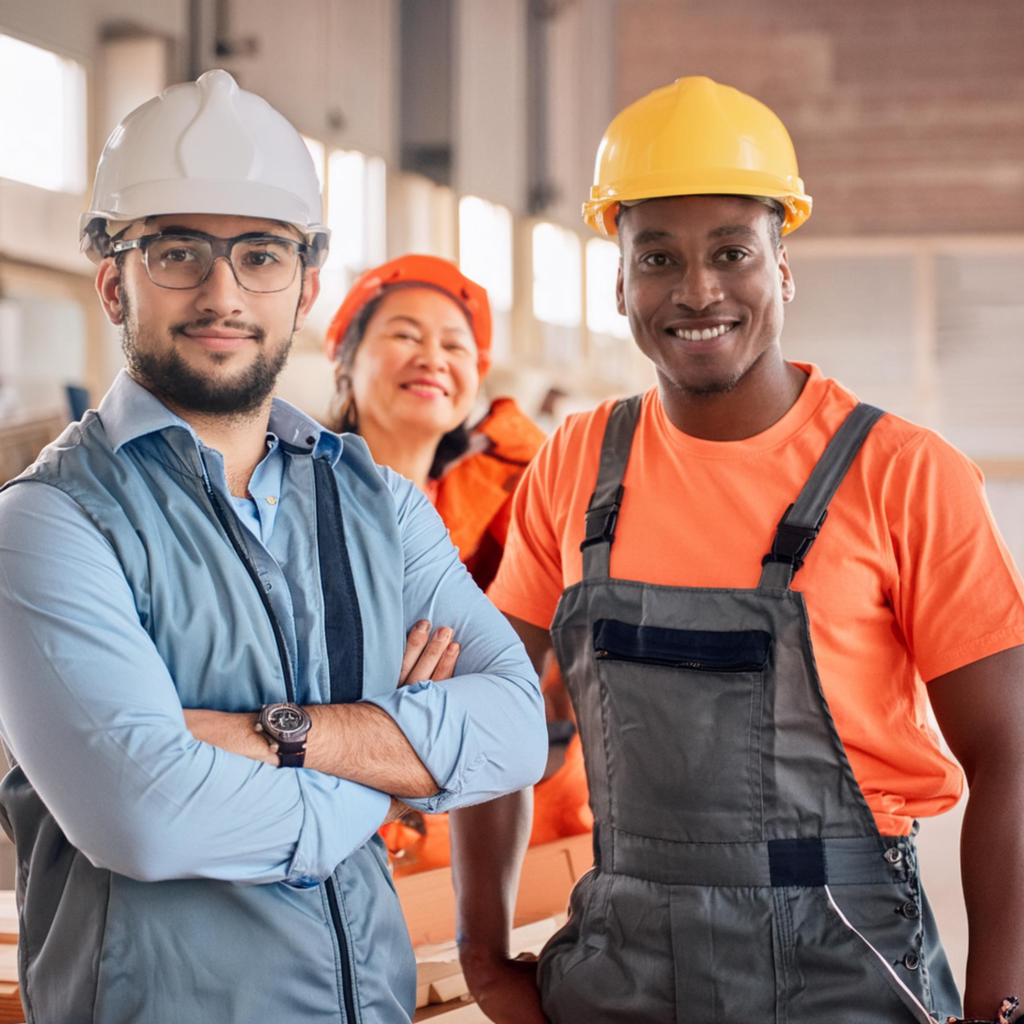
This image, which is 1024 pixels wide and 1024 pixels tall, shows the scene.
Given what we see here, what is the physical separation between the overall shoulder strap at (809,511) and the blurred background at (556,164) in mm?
2813

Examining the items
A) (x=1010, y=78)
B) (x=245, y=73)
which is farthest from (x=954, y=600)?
(x=1010, y=78)

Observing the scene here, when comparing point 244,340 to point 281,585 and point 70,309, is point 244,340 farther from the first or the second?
point 70,309

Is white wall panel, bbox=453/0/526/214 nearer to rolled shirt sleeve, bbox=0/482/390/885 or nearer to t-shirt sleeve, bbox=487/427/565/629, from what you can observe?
t-shirt sleeve, bbox=487/427/565/629

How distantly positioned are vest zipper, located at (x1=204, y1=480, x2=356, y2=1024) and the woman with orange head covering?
1.58m

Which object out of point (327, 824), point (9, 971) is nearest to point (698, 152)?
point (327, 824)

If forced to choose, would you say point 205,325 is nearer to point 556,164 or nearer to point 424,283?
point 424,283

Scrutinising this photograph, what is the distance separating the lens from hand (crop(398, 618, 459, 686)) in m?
1.79

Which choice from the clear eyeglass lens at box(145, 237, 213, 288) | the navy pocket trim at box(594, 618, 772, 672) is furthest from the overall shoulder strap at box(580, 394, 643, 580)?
the clear eyeglass lens at box(145, 237, 213, 288)

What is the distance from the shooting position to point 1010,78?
27.6 feet

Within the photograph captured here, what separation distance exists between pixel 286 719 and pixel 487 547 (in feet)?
5.48

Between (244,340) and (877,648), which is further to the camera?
(877,648)

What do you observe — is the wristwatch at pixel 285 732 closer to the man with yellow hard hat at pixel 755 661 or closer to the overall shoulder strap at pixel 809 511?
the man with yellow hard hat at pixel 755 661

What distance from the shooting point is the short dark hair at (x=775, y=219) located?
6.68ft

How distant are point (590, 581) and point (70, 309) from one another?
9.25 ft
